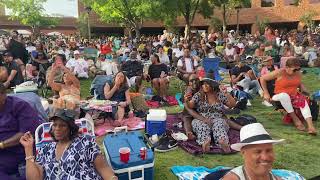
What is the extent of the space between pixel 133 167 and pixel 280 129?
3851mm

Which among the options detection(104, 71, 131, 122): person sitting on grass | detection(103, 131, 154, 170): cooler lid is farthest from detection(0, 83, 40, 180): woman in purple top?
detection(104, 71, 131, 122): person sitting on grass

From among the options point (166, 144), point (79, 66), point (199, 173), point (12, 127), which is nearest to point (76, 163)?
point (12, 127)

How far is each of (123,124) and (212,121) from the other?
204 cm

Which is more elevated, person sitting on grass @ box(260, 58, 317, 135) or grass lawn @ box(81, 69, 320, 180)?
person sitting on grass @ box(260, 58, 317, 135)

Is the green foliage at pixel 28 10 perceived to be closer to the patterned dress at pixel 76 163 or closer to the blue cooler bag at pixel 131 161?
the blue cooler bag at pixel 131 161

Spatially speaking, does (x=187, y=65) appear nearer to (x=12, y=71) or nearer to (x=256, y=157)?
(x=12, y=71)

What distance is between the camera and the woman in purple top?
368 cm

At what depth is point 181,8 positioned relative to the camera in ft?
78.3

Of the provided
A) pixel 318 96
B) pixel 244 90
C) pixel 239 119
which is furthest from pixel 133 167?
pixel 244 90

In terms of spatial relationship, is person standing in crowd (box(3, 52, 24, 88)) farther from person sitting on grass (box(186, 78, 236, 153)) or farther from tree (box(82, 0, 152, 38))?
tree (box(82, 0, 152, 38))

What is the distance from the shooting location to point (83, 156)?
11.2 feet

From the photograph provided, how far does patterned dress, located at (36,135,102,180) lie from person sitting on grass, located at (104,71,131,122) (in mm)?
3801

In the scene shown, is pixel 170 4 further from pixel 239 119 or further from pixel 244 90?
pixel 239 119

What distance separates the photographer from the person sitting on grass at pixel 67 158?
3414mm
